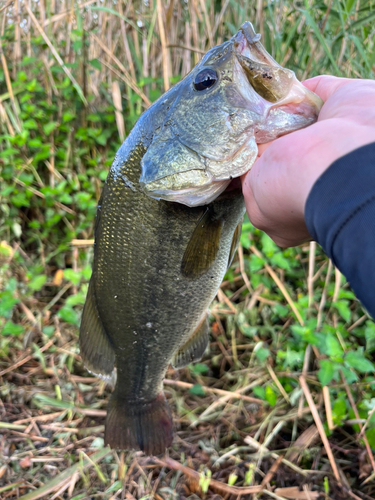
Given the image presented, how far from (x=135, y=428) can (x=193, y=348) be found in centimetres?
37

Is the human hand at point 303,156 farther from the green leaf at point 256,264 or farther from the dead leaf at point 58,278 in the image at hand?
the dead leaf at point 58,278

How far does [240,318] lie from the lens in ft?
6.57

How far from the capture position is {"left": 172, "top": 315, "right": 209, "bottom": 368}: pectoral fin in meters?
1.45

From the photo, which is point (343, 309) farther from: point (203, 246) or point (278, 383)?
point (203, 246)

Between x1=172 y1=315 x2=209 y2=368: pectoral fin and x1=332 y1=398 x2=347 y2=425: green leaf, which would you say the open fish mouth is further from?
x1=332 y1=398 x2=347 y2=425: green leaf

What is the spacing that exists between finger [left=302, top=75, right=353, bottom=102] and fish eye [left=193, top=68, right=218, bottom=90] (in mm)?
270

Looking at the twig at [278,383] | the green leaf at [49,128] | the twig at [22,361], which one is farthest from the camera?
the green leaf at [49,128]

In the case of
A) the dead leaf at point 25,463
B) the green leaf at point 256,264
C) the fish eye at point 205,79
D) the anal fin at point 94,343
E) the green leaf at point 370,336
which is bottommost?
the dead leaf at point 25,463

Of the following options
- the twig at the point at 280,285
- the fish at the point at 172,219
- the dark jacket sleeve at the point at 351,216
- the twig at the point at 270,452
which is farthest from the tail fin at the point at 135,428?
the dark jacket sleeve at the point at 351,216

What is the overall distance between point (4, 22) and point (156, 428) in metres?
2.62

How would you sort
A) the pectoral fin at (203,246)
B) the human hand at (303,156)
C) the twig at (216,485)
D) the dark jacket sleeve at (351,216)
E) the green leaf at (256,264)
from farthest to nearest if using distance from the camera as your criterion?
the green leaf at (256,264) < the twig at (216,485) < the pectoral fin at (203,246) < the human hand at (303,156) < the dark jacket sleeve at (351,216)

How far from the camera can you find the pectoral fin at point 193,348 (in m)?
1.45

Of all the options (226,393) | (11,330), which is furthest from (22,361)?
(226,393)

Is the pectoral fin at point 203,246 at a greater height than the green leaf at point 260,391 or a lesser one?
greater
